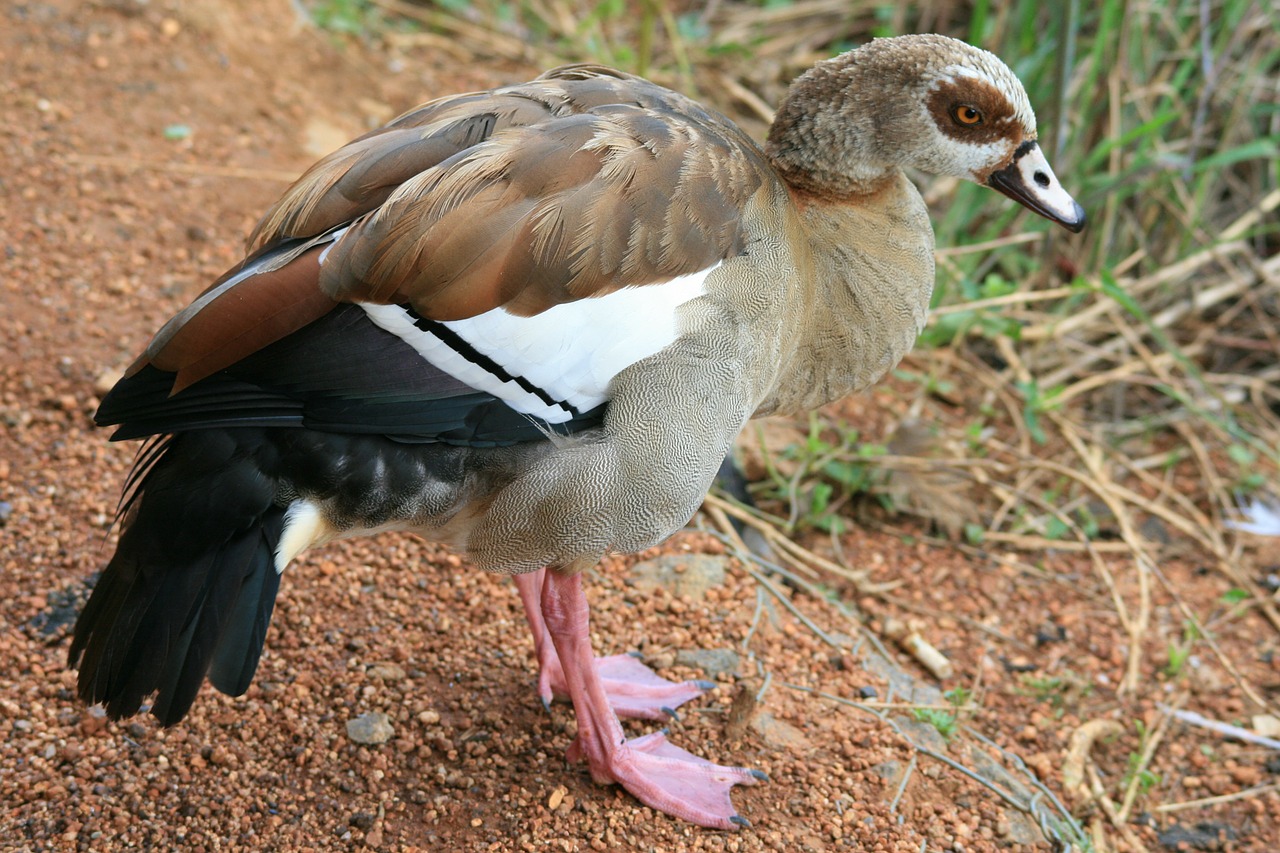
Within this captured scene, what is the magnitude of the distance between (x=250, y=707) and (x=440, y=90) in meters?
3.67

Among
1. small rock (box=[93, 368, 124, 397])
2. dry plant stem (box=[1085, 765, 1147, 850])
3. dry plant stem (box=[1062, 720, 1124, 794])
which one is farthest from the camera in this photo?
small rock (box=[93, 368, 124, 397])

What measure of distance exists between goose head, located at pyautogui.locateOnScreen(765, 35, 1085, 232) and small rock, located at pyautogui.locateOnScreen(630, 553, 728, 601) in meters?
1.14

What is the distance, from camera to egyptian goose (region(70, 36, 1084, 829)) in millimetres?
2320

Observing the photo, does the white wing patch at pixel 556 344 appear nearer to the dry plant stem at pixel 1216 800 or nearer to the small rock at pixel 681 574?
the small rock at pixel 681 574

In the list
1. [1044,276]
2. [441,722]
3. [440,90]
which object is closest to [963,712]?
[441,722]

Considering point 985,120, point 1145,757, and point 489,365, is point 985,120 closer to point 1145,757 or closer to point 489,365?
point 489,365

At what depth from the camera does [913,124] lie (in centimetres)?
284

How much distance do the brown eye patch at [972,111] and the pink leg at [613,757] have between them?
1.38 meters

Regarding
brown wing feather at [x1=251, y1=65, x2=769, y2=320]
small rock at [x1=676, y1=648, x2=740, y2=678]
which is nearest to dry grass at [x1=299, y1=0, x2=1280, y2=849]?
small rock at [x1=676, y1=648, x2=740, y2=678]

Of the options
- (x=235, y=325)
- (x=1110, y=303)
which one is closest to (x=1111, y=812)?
(x=235, y=325)

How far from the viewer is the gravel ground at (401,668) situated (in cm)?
259

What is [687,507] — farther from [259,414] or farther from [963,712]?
[963,712]

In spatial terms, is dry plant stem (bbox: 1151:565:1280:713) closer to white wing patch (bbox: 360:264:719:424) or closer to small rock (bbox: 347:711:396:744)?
white wing patch (bbox: 360:264:719:424)

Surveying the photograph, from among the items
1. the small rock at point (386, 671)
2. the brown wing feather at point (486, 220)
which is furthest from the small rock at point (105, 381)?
the small rock at point (386, 671)
